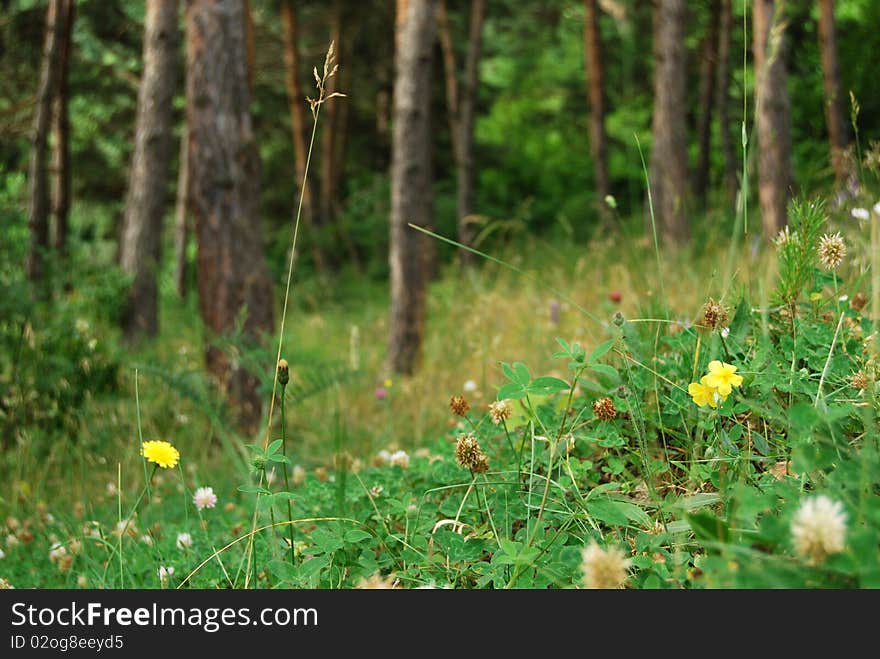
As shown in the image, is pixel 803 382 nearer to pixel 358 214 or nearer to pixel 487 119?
pixel 358 214

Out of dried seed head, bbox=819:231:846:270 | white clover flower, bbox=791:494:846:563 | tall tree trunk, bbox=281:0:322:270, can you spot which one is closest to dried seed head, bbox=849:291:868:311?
dried seed head, bbox=819:231:846:270

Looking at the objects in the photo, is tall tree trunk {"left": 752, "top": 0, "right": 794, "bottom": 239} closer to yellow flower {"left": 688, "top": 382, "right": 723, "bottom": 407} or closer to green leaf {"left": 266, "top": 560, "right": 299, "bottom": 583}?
yellow flower {"left": 688, "top": 382, "right": 723, "bottom": 407}

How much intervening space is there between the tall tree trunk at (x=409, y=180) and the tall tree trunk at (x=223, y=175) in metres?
1.83

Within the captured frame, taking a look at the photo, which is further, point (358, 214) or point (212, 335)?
point (358, 214)

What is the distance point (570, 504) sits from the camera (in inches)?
78.7

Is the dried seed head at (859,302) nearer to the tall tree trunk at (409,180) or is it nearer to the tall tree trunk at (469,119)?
A: the tall tree trunk at (409,180)

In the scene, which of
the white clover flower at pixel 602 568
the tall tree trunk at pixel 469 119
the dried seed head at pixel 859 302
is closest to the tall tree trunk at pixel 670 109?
the tall tree trunk at pixel 469 119

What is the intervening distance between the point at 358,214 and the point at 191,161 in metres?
12.8

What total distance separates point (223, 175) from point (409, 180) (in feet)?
6.99

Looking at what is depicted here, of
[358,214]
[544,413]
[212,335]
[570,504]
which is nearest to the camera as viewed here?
[570,504]

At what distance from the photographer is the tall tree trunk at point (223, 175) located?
5.82m

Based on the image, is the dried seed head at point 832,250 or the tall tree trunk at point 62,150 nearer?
the dried seed head at point 832,250

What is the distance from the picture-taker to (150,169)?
10.5 meters
